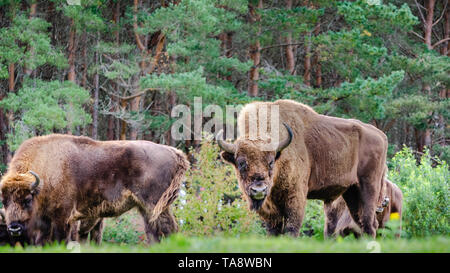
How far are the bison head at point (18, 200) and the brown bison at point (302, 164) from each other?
3240 mm

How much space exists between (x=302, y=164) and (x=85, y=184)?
384 centimetres

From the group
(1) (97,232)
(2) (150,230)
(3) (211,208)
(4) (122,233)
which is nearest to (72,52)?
(4) (122,233)

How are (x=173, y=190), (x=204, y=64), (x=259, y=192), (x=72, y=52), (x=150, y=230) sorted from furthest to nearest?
1. (x=72, y=52)
2. (x=204, y=64)
3. (x=173, y=190)
4. (x=150, y=230)
5. (x=259, y=192)

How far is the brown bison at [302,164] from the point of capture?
7.79 m

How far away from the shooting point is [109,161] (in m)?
9.82

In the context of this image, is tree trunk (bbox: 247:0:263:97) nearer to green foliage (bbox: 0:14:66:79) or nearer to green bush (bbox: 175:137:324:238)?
green foliage (bbox: 0:14:66:79)

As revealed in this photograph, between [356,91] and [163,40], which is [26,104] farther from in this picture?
[356,91]

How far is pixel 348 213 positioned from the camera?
10828 millimetres

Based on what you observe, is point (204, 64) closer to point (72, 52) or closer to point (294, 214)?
point (72, 52)

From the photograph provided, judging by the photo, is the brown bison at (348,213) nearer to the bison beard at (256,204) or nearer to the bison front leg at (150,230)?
the bison beard at (256,204)

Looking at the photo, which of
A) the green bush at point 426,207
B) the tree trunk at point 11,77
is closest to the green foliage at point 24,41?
the tree trunk at point 11,77

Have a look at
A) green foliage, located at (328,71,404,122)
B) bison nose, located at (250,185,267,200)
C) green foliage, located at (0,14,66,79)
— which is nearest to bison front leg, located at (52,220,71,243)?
bison nose, located at (250,185,267,200)

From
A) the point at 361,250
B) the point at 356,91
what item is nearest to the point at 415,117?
the point at 356,91

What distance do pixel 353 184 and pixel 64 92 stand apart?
16.1 m
